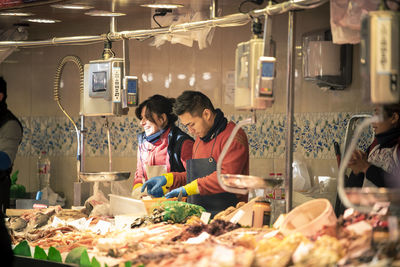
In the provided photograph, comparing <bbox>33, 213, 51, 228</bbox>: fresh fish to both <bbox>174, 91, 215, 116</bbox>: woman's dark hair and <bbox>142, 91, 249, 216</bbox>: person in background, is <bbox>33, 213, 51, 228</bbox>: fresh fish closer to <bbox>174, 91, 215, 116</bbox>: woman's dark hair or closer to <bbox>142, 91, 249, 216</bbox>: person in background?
<bbox>142, 91, 249, 216</bbox>: person in background

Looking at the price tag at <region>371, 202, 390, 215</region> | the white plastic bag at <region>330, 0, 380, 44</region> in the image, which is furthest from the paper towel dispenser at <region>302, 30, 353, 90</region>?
the price tag at <region>371, 202, 390, 215</region>

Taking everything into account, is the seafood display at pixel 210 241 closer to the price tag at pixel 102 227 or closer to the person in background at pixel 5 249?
the price tag at pixel 102 227

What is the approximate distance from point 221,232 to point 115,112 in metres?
1.62

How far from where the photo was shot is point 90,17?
7477 mm

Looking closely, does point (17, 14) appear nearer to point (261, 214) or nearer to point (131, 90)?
point (131, 90)

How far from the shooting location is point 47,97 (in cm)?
837

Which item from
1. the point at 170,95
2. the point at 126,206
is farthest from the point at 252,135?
the point at 126,206

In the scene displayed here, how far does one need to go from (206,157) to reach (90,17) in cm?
302

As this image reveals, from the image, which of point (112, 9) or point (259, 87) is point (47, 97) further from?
point (259, 87)

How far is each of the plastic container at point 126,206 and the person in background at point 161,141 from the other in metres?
1.21

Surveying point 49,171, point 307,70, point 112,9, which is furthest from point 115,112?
point 49,171

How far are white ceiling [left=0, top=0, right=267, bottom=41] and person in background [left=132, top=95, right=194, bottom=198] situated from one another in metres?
0.92

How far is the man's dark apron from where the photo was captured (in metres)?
5.02

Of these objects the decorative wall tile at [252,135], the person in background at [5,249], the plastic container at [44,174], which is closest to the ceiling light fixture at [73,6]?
the decorative wall tile at [252,135]
